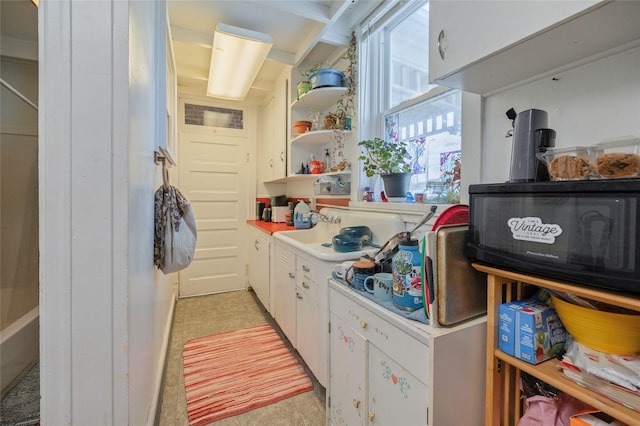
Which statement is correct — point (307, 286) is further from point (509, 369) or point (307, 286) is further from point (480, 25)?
point (480, 25)

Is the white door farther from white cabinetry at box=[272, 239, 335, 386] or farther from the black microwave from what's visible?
the black microwave

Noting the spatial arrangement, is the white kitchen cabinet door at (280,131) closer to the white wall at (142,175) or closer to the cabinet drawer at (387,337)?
the white wall at (142,175)

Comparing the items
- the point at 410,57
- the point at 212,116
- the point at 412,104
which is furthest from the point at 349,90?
the point at 212,116

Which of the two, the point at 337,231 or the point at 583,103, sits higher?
the point at 583,103

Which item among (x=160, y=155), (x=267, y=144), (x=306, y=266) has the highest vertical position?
(x=267, y=144)

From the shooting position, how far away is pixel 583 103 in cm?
93

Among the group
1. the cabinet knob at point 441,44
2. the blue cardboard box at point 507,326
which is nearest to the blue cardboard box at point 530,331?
the blue cardboard box at point 507,326

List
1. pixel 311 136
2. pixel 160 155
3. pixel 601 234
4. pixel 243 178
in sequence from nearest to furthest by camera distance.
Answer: pixel 601 234 < pixel 160 155 < pixel 311 136 < pixel 243 178

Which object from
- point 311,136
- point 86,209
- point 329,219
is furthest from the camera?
point 311,136

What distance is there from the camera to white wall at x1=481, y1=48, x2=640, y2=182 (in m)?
0.83

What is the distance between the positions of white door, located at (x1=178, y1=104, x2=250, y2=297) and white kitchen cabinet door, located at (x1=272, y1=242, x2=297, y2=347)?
56.9 inches

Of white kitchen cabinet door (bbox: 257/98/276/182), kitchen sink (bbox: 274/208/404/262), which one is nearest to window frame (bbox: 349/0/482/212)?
kitchen sink (bbox: 274/208/404/262)

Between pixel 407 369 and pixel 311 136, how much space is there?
81.7 inches

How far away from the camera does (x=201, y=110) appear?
142 inches
